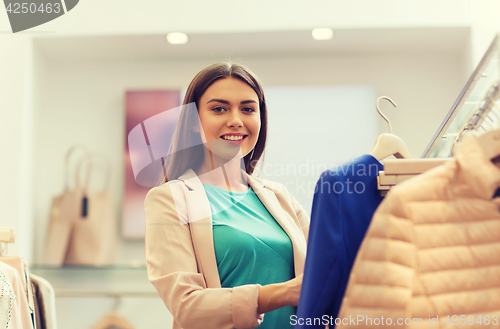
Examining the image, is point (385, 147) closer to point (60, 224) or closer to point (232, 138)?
point (232, 138)

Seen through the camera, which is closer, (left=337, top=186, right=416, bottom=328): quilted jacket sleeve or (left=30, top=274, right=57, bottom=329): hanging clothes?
(left=337, top=186, right=416, bottom=328): quilted jacket sleeve

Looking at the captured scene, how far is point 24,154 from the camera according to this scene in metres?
2.08

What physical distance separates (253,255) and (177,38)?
57.2 inches

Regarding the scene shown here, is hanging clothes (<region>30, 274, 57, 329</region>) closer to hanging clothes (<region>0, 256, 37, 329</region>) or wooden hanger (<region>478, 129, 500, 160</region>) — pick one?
hanging clothes (<region>0, 256, 37, 329</region>)

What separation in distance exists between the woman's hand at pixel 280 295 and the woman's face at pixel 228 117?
384 mm

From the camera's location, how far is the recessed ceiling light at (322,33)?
201 cm

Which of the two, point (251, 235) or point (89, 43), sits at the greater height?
point (89, 43)

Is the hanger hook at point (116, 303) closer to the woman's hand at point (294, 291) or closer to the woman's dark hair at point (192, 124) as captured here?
the woman's dark hair at point (192, 124)

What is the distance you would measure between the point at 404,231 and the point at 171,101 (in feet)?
6.22

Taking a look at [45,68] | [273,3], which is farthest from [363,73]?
[45,68]

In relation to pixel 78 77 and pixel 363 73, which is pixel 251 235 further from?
pixel 78 77

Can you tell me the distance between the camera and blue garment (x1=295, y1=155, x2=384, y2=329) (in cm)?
63

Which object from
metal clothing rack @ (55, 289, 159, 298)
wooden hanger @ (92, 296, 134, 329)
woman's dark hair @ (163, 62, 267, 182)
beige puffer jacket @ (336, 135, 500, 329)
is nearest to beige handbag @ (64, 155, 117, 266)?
metal clothing rack @ (55, 289, 159, 298)

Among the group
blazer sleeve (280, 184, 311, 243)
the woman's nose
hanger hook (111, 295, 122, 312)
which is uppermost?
the woman's nose
